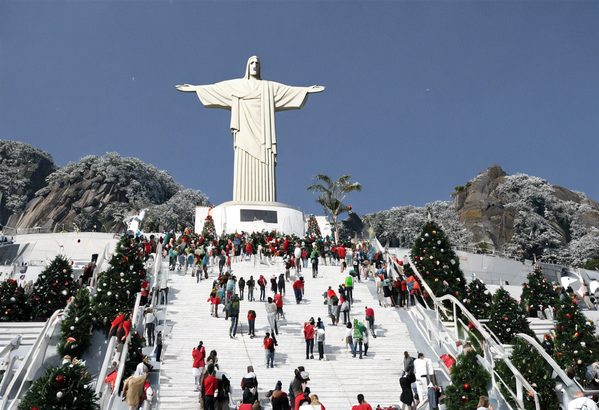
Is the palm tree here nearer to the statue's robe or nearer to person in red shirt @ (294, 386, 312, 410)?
the statue's robe

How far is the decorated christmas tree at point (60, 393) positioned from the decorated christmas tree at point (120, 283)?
4.37 meters

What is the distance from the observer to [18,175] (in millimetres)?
62094

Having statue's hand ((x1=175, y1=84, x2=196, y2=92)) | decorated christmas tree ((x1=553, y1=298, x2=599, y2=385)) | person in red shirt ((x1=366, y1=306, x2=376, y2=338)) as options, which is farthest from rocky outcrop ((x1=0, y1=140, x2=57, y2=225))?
decorated christmas tree ((x1=553, y1=298, x2=599, y2=385))

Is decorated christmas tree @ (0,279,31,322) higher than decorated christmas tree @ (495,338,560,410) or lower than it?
higher

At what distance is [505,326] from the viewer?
13070 mm

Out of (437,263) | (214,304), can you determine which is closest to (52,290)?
(214,304)

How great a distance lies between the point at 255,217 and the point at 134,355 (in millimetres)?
18952

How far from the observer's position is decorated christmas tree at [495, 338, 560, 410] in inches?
339

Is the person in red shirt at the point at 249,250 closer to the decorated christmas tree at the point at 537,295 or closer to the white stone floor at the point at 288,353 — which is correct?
the white stone floor at the point at 288,353

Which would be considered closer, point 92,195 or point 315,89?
point 315,89

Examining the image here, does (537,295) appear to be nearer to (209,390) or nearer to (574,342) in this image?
(574,342)

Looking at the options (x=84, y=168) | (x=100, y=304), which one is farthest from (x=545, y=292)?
(x=84, y=168)

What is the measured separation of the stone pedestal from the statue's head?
9701 millimetres

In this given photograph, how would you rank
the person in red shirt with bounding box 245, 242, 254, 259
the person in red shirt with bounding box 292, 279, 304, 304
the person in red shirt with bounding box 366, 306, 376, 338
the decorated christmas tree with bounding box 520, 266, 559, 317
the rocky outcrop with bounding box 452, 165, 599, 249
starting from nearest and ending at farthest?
the person in red shirt with bounding box 366, 306, 376, 338, the person in red shirt with bounding box 292, 279, 304, 304, the decorated christmas tree with bounding box 520, 266, 559, 317, the person in red shirt with bounding box 245, 242, 254, 259, the rocky outcrop with bounding box 452, 165, 599, 249
